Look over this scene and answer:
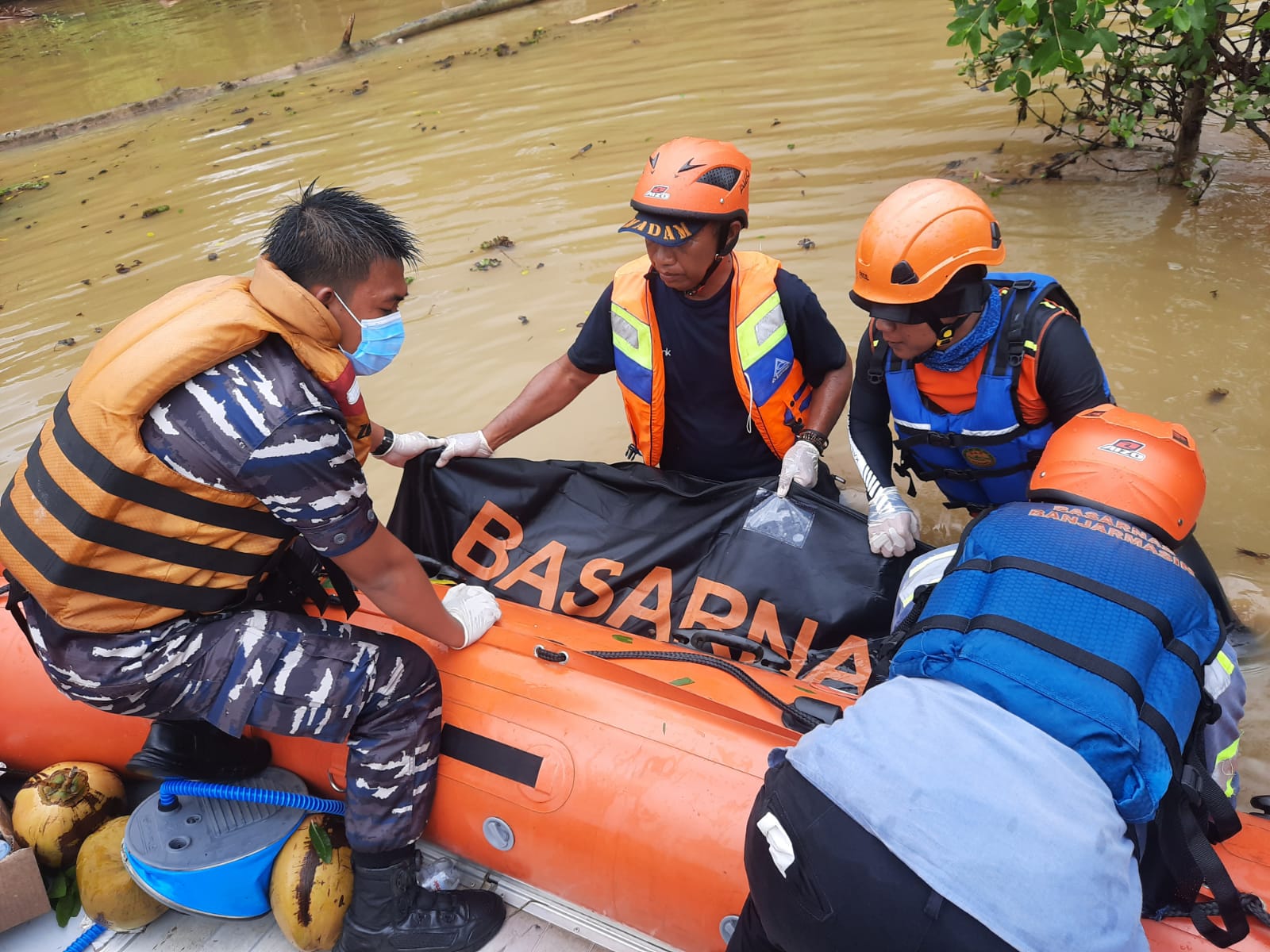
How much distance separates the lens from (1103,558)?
1.42m

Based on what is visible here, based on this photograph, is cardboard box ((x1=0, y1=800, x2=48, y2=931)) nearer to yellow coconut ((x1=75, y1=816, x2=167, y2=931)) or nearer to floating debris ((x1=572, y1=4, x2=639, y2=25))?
yellow coconut ((x1=75, y1=816, x2=167, y2=931))

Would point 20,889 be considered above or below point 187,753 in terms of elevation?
below

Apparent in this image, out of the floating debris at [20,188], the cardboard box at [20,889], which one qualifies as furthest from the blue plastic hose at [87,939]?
the floating debris at [20,188]

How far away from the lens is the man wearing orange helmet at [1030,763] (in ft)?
3.76

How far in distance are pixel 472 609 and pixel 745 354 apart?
45.4 inches

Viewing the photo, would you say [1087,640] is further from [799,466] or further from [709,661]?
[799,466]

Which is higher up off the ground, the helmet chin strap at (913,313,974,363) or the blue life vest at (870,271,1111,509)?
the helmet chin strap at (913,313,974,363)

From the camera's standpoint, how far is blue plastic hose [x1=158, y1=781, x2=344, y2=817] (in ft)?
7.33

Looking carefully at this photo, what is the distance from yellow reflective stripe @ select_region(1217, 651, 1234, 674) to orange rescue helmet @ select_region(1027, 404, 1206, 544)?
29 cm

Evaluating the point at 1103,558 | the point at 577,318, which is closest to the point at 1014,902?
the point at 1103,558

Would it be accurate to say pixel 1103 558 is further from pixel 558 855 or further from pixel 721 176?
pixel 721 176

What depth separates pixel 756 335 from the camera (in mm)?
2795

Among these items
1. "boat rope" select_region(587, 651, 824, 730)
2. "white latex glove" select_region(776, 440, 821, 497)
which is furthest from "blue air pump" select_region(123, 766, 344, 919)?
"white latex glove" select_region(776, 440, 821, 497)

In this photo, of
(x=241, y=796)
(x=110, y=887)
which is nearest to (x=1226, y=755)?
(x=241, y=796)
